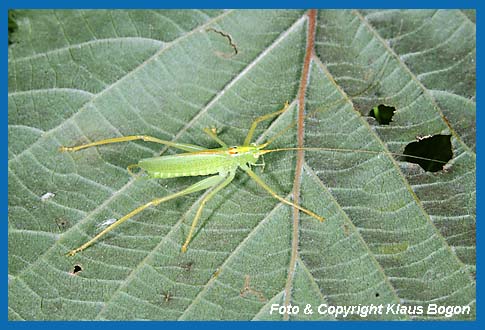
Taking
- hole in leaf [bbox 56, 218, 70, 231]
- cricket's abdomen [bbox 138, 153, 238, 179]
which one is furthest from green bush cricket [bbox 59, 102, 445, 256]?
hole in leaf [bbox 56, 218, 70, 231]

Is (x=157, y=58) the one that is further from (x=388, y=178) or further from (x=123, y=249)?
(x=388, y=178)

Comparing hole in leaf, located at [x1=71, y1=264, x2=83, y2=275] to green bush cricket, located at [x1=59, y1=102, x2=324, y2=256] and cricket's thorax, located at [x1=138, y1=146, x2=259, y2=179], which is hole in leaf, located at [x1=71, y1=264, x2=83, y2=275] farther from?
cricket's thorax, located at [x1=138, y1=146, x2=259, y2=179]

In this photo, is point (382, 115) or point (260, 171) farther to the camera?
point (260, 171)

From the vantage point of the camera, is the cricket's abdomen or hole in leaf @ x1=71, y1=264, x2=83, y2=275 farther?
hole in leaf @ x1=71, y1=264, x2=83, y2=275

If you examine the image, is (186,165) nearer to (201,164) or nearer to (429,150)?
(201,164)

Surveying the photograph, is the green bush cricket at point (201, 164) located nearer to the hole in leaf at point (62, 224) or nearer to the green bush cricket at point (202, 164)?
the green bush cricket at point (202, 164)

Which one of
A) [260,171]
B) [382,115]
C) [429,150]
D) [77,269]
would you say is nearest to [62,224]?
[77,269]

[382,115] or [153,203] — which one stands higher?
[382,115]

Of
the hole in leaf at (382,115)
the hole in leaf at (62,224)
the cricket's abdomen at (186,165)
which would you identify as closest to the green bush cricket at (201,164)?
the cricket's abdomen at (186,165)
